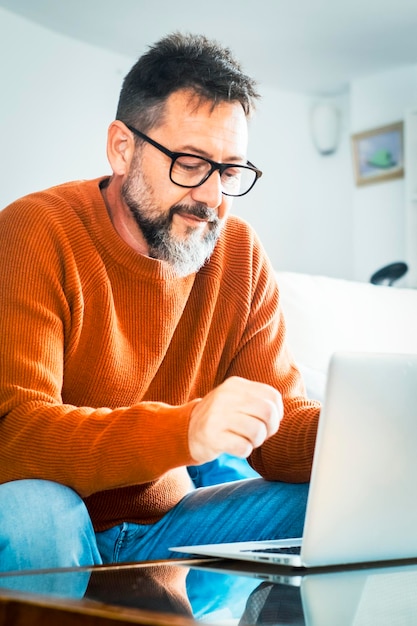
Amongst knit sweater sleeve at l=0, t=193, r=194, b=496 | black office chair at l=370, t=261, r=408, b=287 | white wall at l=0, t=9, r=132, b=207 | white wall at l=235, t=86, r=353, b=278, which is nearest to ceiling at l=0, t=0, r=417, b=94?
white wall at l=0, t=9, r=132, b=207

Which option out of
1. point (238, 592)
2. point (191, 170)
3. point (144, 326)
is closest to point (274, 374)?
point (144, 326)

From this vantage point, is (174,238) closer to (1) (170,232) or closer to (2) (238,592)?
(1) (170,232)

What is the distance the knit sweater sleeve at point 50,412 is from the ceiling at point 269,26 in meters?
3.34

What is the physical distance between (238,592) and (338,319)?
5.08 feet

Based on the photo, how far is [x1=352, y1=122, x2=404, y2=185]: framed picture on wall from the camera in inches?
203

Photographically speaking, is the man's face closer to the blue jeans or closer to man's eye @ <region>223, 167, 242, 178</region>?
man's eye @ <region>223, 167, 242, 178</region>

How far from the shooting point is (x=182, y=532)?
1.33m

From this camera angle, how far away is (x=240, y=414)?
35.8 inches

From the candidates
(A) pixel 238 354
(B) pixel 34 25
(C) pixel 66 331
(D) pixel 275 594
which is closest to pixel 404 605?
(D) pixel 275 594

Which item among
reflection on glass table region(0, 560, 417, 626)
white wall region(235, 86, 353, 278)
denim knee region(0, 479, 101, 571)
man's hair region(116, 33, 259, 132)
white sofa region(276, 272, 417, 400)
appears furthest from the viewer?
white wall region(235, 86, 353, 278)

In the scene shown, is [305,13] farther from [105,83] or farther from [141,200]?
[141,200]

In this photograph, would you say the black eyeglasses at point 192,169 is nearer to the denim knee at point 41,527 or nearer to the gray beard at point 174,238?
the gray beard at point 174,238

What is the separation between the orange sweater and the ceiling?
311 centimetres

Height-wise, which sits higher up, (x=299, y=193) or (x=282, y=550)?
(x=299, y=193)
